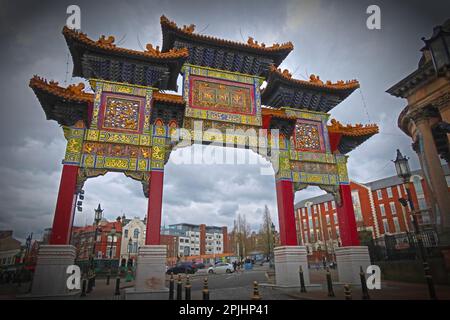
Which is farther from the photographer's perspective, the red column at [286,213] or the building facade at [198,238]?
the building facade at [198,238]

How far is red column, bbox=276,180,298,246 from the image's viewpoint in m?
12.6

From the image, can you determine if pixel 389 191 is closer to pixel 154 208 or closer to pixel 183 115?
pixel 183 115

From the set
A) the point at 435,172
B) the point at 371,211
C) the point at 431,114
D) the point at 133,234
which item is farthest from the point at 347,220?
the point at 133,234

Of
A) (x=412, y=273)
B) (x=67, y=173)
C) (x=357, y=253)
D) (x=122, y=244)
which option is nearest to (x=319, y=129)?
(x=357, y=253)

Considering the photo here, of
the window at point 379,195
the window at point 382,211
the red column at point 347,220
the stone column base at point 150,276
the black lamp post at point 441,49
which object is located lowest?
the stone column base at point 150,276

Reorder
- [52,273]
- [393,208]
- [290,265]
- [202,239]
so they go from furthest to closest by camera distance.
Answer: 1. [202,239]
2. [393,208]
3. [290,265]
4. [52,273]

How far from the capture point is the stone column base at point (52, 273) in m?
9.10

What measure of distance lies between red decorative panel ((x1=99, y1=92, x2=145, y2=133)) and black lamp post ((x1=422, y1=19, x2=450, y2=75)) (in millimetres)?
10477

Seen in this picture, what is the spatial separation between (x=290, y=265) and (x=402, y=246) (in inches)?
345

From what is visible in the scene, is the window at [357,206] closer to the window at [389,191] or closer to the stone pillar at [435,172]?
the window at [389,191]

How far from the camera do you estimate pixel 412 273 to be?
1384cm

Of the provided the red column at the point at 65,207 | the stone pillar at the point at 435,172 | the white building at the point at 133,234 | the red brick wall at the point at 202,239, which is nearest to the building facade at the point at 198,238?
the red brick wall at the point at 202,239

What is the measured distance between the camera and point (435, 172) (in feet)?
49.1

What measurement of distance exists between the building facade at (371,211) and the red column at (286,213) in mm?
28067
